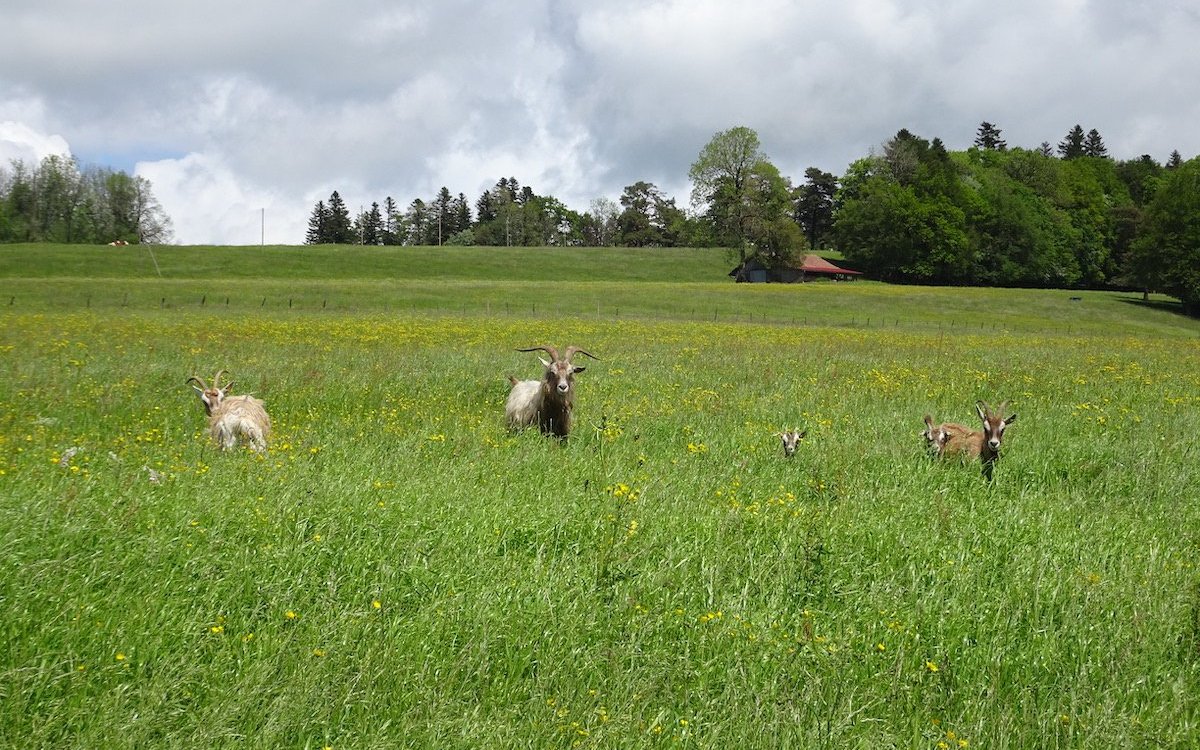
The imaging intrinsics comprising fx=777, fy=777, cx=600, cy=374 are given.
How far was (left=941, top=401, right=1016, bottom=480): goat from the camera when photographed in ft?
34.8

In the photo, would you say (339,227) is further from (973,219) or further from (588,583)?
(588,583)

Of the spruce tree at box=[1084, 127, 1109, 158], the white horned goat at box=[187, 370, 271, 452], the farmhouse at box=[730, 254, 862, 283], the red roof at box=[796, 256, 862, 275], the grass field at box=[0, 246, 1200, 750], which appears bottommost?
the grass field at box=[0, 246, 1200, 750]

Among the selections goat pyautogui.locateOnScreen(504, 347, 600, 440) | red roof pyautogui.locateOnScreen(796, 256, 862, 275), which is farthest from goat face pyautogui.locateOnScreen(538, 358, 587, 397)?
red roof pyautogui.locateOnScreen(796, 256, 862, 275)

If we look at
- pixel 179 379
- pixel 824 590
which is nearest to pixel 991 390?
pixel 824 590

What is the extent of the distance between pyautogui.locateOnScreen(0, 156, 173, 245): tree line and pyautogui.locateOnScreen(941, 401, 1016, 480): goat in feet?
416

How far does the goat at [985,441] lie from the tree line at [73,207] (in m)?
127

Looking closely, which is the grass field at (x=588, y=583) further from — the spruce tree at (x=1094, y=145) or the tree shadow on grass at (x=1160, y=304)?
the spruce tree at (x=1094, y=145)

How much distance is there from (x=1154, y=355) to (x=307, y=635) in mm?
31954

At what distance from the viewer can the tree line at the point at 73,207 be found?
11462 cm

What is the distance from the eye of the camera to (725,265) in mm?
97938

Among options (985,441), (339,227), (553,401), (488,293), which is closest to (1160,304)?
(488,293)

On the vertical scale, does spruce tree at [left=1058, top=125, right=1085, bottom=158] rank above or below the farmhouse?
above

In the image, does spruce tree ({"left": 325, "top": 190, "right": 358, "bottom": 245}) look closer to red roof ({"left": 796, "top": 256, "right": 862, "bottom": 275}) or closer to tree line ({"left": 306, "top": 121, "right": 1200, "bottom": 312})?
tree line ({"left": 306, "top": 121, "right": 1200, "bottom": 312})

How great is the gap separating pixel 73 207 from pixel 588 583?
467ft
